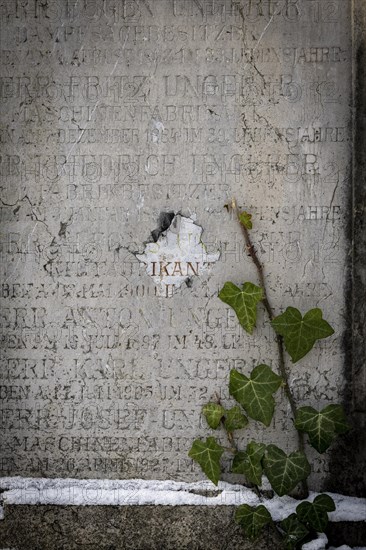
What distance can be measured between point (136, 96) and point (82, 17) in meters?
0.46

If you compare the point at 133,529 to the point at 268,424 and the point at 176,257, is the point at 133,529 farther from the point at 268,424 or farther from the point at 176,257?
the point at 176,257

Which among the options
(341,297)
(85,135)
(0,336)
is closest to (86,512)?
(0,336)

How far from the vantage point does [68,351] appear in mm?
3246

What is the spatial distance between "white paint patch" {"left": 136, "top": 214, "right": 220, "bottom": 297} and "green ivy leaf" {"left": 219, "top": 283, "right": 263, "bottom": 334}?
190 millimetres

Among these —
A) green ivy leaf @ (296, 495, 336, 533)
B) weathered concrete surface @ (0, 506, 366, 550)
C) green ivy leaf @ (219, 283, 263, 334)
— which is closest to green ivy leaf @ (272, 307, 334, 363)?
green ivy leaf @ (219, 283, 263, 334)

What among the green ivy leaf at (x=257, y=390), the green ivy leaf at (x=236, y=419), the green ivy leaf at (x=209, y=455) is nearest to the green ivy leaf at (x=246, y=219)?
the green ivy leaf at (x=257, y=390)

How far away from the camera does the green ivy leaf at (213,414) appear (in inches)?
124

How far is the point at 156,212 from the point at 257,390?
98 cm

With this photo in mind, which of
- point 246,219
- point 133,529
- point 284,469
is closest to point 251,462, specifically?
point 284,469

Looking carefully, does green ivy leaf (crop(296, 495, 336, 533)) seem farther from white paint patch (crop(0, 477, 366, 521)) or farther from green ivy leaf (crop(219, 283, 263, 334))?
green ivy leaf (crop(219, 283, 263, 334))

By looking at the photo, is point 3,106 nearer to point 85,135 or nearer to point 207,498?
point 85,135

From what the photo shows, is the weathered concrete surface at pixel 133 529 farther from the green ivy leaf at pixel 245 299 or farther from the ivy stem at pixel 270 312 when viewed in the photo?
the green ivy leaf at pixel 245 299

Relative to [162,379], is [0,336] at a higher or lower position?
higher

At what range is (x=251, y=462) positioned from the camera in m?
3.10
